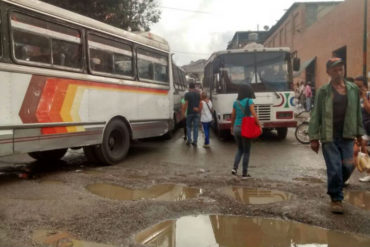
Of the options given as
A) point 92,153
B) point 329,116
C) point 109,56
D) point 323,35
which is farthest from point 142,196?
point 323,35

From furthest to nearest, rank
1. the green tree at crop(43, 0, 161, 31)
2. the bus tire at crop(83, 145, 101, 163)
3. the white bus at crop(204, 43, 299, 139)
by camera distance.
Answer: the green tree at crop(43, 0, 161, 31) < the white bus at crop(204, 43, 299, 139) < the bus tire at crop(83, 145, 101, 163)

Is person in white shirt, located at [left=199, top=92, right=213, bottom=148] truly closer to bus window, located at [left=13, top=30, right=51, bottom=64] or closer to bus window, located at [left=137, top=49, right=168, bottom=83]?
bus window, located at [left=137, top=49, right=168, bottom=83]

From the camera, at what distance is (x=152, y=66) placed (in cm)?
934

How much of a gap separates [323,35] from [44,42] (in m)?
24.5

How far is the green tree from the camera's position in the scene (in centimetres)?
1418

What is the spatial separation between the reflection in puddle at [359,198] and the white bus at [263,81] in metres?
5.50

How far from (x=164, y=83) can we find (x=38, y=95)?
15.1 ft

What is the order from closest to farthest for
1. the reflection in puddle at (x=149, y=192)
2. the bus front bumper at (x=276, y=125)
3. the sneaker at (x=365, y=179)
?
the reflection in puddle at (x=149, y=192) → the sneaker at (x=365, y=179) → the bus front bumper at (x=276, y=125)

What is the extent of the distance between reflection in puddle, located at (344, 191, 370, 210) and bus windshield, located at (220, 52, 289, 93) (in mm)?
5761

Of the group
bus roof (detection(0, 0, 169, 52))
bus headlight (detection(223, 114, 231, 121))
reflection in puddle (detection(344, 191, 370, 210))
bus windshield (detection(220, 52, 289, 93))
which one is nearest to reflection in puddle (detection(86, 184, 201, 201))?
reflection in puddle (detection(344, 191, 370, 210))

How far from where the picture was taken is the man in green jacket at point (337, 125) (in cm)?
445

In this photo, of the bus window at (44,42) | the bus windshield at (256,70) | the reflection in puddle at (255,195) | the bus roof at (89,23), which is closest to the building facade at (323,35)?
the bus windshield at (256,70)

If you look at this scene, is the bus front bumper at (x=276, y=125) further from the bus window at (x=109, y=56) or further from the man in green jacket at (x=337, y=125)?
the man in green jacket at (x=337, y=125)

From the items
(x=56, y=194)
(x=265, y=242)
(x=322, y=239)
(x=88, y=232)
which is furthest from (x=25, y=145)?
(x=322, y=239)
